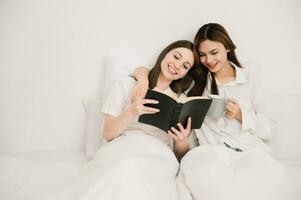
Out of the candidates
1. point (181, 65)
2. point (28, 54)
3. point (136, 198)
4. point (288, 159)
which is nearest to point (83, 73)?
point (28, 54)

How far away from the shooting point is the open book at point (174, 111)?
1403mm

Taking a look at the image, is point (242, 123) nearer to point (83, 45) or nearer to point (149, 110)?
point (149, 110)

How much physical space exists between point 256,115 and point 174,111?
520mm

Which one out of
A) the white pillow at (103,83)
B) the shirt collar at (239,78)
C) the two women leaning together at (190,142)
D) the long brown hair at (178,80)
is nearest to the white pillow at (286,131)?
the two women leaning together at (190,142)

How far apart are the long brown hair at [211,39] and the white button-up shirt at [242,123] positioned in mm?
35

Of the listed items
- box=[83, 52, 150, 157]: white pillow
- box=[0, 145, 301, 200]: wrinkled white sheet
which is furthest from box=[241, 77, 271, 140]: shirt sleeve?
box=[83, 52, 150, 157]: white pillow

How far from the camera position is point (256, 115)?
66.6 inches

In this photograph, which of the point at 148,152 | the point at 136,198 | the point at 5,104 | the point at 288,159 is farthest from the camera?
the point at 5,104

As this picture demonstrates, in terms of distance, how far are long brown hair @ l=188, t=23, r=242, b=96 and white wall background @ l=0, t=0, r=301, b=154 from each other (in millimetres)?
183

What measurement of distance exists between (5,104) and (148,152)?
3.22 feet

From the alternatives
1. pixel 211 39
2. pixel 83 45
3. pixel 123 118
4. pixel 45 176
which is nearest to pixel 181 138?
pixel 123 118

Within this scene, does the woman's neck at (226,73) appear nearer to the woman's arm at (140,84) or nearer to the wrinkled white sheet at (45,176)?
the woman's arm at (140,84)

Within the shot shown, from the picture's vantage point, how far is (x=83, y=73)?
1913 mm

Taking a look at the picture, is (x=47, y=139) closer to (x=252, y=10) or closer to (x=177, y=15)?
(x=177, y=15)
